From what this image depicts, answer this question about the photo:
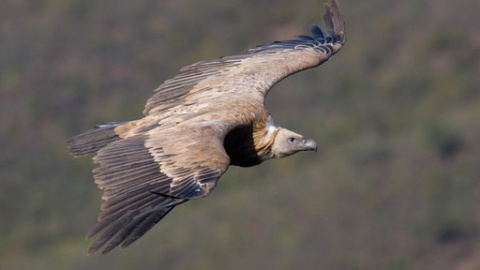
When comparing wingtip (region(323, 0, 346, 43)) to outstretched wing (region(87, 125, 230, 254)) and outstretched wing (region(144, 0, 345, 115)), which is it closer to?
outstretched wing (region(144, 0, 345, 115))

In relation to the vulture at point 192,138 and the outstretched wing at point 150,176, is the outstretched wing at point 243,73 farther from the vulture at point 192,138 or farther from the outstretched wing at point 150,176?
the outstretched wing at point 150,176

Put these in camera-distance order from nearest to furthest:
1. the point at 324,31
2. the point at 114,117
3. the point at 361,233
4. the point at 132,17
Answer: the point at 324,31 < the point at 361,233 < the point at 114,117 < the point at 132,17

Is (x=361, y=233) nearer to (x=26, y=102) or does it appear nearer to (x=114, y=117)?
(x=114, y=117)

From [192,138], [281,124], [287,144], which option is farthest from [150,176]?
A: [281,124]

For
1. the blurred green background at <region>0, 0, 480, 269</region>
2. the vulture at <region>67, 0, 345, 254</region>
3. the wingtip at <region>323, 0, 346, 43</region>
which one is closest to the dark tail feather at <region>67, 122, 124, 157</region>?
the vulture at <region>67, 0, 345, 254</region>

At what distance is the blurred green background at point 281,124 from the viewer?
3250 centimetres

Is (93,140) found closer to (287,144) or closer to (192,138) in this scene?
(192,138)

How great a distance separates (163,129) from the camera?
1366 centimetres

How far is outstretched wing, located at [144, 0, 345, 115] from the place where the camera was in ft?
49.7

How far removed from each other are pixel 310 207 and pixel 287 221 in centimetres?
75

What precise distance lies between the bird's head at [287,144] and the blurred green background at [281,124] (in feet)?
54.5

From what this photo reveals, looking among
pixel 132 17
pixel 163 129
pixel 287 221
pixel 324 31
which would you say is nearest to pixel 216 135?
pixel 163 129

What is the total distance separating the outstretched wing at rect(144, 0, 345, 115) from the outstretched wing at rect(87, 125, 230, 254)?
1.77 metres

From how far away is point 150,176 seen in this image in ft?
41.2
